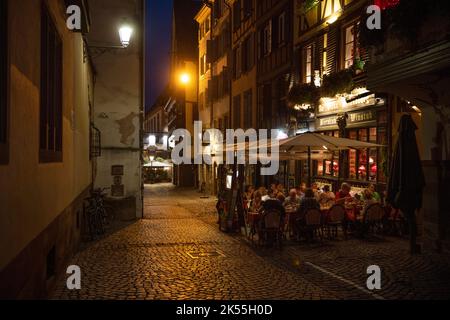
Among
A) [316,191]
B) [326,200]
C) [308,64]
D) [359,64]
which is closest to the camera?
[326,200]

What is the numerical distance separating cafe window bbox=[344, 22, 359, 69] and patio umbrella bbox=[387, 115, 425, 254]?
7.56m

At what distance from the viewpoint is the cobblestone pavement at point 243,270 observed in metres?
7.55

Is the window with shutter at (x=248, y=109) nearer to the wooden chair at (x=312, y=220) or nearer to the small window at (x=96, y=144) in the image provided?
the small window at (x=96, y=144)

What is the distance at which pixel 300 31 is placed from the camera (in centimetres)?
2053

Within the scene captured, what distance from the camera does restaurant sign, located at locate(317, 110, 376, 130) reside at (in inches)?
607

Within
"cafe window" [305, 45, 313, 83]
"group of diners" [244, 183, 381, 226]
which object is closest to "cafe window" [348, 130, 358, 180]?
"group of diners" [244, 183, 381, 226]

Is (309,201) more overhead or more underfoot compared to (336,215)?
more overhead

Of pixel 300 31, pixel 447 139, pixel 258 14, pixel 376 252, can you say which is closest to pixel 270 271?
pixel 376 252

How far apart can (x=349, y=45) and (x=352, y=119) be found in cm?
265

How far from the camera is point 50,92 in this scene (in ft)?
25.1

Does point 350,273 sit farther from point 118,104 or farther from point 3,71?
point 118,104

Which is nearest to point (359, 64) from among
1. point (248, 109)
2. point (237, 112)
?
point (248, 109)

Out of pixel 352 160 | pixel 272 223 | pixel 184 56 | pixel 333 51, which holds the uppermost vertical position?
pixel 184 56
